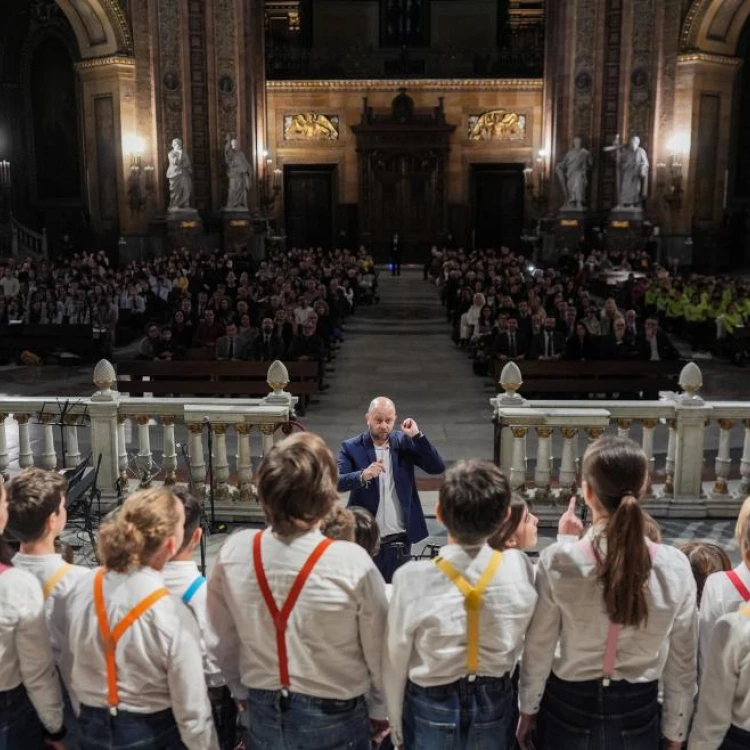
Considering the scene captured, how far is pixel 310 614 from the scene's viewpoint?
3260 mm

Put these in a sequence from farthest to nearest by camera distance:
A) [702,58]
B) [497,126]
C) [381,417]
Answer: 1. [497,126]
2. [702,58]
3. [381,417]

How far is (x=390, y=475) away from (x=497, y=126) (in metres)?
32.7

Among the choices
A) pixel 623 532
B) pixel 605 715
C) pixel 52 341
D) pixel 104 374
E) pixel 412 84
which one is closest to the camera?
pixel 623 532

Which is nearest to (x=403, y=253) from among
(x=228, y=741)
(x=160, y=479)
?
(x=160, y=479)

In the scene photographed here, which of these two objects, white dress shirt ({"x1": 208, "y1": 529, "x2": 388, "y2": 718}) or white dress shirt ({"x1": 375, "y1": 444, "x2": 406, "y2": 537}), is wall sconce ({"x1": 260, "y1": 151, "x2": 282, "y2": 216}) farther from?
white dress shirt ({"x1": 208, "y1": 529, "x2": 388, "y2": 718})

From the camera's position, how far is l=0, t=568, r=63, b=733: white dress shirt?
11.3 feet

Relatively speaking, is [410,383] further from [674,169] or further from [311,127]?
[311,127]

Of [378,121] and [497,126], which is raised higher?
[378,121]

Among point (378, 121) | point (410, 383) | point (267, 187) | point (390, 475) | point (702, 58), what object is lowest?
point (410, 383)

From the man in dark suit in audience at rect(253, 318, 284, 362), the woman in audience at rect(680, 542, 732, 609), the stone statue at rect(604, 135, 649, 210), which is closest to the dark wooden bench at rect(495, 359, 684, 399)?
the man in dark suit in audience at rect(253, 318, 284, 362)

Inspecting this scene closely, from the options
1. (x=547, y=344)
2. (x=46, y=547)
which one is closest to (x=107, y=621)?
(x=46, y=547)

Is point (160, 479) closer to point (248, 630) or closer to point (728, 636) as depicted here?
point (248, 630)

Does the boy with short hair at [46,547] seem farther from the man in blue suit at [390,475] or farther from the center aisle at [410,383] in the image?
the center aisle at [410,383]

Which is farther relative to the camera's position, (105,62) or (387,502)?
(105,62)
